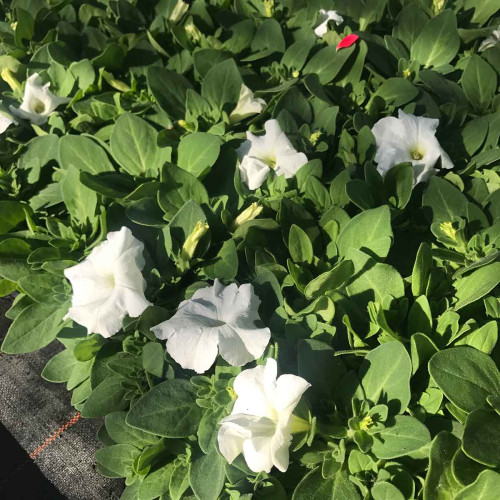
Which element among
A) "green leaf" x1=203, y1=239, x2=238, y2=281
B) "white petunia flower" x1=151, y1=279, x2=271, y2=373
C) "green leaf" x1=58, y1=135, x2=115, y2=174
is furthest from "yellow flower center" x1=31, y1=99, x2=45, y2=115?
"white petunia flower" x1=151, y1=279, x2=271, y2=373

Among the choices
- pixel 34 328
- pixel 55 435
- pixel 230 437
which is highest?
pixel 230 437

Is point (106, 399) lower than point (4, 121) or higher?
lower

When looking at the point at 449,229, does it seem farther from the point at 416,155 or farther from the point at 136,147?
the point at 136,147

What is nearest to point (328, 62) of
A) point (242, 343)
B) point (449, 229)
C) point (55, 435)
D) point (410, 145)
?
point (410, 145)

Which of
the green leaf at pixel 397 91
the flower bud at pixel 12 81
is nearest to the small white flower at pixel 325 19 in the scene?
the green leaf at pixel 397 91

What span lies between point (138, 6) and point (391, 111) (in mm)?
937

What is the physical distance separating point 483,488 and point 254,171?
27.9 inches

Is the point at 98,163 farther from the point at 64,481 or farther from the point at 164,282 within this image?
the point at 64,481

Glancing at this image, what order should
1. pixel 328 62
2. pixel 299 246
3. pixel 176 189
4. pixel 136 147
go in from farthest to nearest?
pixel 328 62
pixel 136 147
pixel 176 189
pixel 299 246

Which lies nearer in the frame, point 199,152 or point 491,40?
point 199,152

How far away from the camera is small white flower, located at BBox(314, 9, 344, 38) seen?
1.50 metres

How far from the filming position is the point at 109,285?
102 centimetres

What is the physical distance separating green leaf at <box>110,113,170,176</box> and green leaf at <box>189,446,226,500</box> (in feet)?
2.17

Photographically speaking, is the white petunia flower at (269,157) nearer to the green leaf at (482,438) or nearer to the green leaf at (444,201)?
the green leaf at (444,201)
